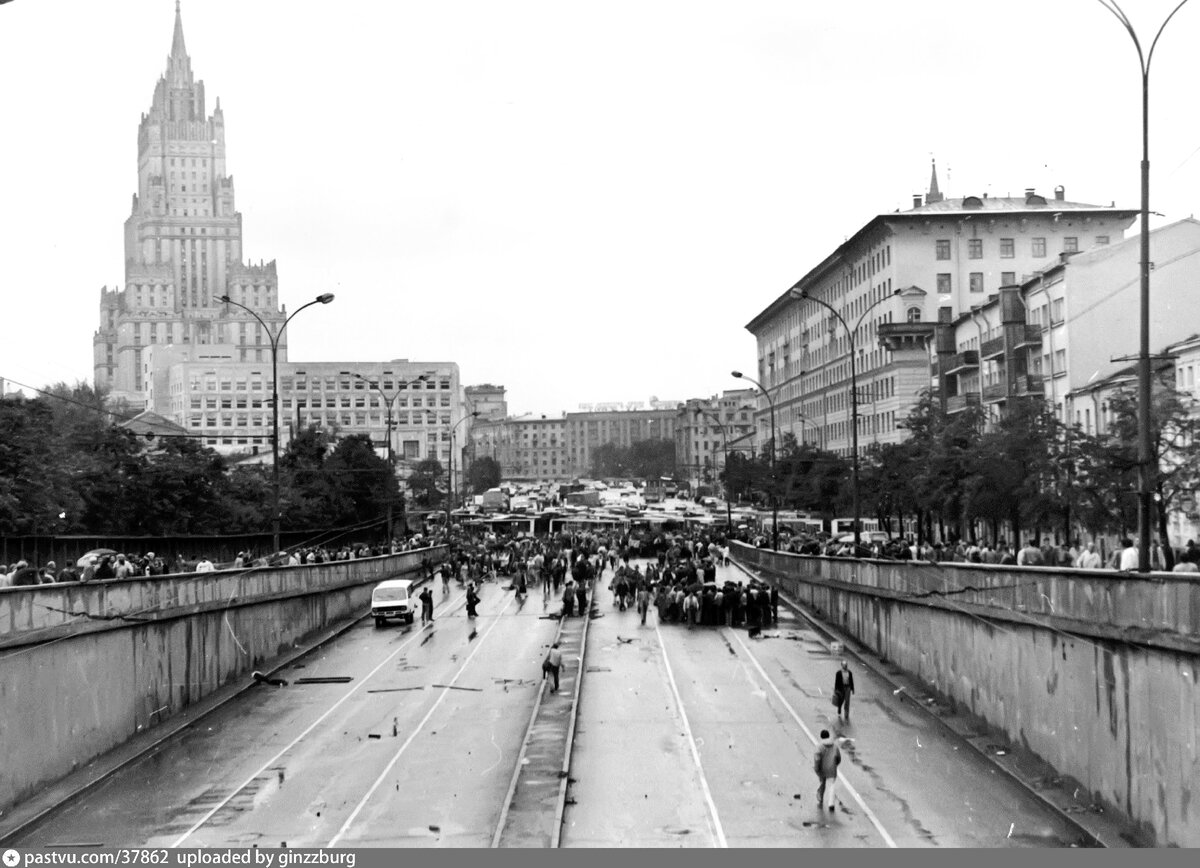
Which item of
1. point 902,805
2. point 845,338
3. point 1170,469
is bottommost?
point 902,805

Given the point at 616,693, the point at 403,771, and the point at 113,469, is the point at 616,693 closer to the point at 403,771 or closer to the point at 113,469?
the point at 403,771

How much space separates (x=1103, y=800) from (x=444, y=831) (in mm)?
9235

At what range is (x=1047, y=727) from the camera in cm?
2736

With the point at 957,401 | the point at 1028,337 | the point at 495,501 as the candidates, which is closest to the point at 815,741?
the point at 1028,337

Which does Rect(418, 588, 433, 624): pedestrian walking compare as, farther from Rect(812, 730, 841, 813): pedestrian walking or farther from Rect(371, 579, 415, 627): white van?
Rect(812, 730, 841, 813): pedestrian walking

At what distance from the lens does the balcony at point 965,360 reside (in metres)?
91.8

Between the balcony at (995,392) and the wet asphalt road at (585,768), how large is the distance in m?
41.4

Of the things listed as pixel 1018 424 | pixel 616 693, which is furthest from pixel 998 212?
pixel 616 693

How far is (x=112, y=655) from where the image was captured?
30891 millimetres

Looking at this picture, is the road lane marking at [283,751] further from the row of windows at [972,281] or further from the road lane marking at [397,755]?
the row of windows at [972,281]

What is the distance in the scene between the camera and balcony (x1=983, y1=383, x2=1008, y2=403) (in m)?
84.4

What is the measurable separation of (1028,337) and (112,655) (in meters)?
59.9

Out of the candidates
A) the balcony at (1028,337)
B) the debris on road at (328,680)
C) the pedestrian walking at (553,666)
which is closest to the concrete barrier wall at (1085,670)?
the pedestrian walking at (553,666)

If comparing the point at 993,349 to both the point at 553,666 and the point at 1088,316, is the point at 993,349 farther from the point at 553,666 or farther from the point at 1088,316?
the point at 553,666
